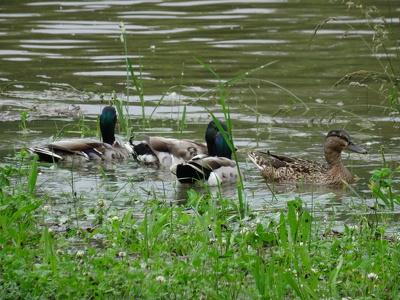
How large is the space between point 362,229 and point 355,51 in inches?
455

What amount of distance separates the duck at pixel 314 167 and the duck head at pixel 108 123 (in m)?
1.84

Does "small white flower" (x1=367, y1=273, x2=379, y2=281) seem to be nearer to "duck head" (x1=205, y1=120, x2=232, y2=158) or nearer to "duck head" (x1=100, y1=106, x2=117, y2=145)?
"duck head" (x1=205, y1=120, x2=232, y2=158)

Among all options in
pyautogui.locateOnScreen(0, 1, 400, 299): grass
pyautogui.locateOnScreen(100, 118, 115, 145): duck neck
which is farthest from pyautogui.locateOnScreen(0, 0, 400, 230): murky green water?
pyautogui.locateOnScreen(0, 1, 400, 299): grass

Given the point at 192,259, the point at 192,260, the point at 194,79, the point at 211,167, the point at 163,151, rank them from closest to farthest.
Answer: the point at 192,260 < the point at 192,259 < the point at 211,167 < the point at 163,151 < the point at 194,79

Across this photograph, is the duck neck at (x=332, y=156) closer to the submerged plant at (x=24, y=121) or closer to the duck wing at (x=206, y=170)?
the duck wing at (x=206, y=170)

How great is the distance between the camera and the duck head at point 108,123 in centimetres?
1095

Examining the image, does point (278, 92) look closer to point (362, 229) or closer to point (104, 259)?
point (362, 229)

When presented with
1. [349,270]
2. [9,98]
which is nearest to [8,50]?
[9,98]

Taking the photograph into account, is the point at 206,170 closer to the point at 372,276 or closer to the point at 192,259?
the point at 192,259

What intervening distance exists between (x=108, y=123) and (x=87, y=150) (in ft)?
2.32

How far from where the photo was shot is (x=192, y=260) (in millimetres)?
5227

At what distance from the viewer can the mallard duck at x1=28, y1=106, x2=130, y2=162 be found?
32.9 ft

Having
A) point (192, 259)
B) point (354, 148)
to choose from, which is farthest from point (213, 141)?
point (192, 259)

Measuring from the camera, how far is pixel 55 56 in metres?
16.9
